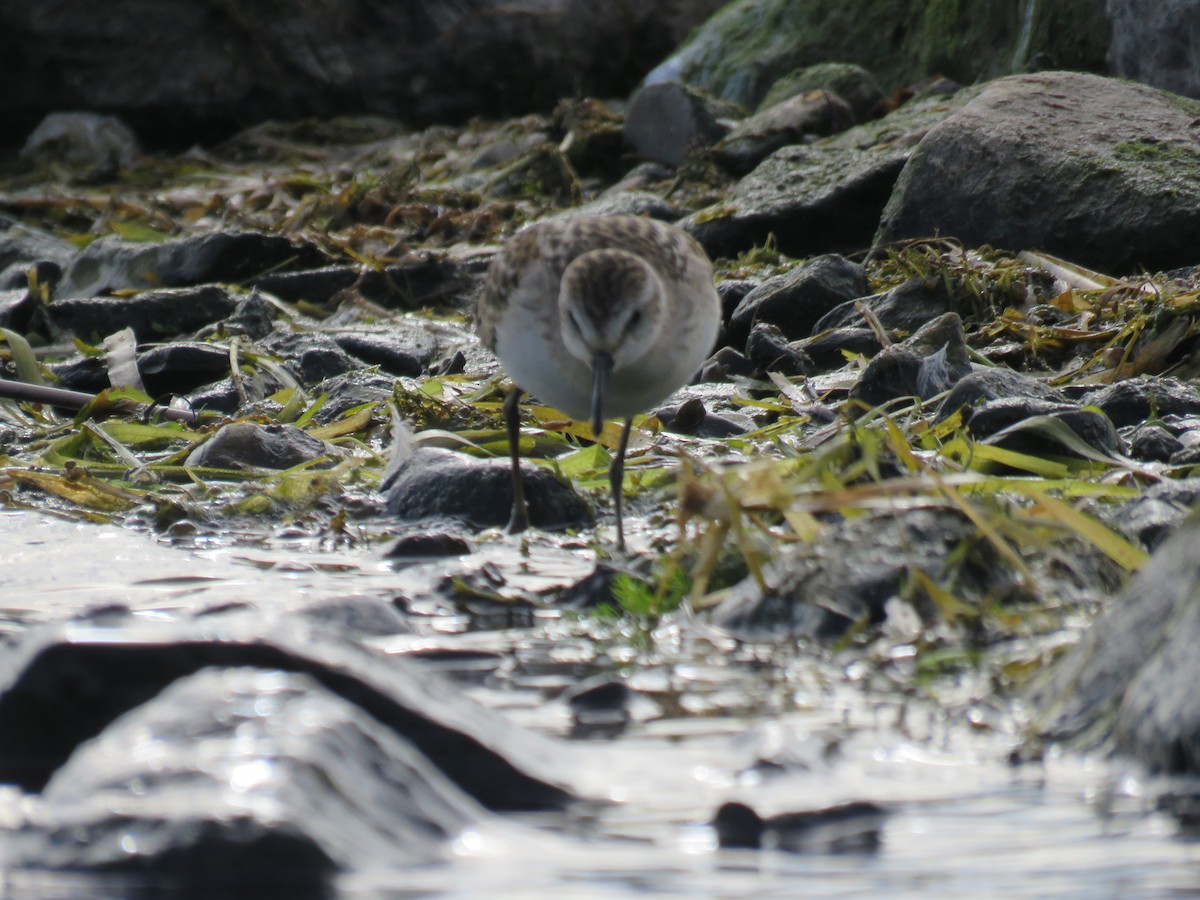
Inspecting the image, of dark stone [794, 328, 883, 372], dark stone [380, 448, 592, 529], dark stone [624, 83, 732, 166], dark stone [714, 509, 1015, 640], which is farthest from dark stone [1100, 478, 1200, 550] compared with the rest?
dark stone [624, 83, 732, 166]

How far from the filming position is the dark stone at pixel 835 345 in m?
7.66

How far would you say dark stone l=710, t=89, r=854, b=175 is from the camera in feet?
37.9

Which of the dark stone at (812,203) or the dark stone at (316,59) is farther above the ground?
the dark stone at (316,59)

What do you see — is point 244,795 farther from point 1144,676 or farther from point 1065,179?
point 1065,179

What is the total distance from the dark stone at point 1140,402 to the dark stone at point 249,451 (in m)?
3.22

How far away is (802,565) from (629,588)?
1.76ft

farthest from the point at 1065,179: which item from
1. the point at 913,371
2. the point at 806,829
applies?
the point at 806,829

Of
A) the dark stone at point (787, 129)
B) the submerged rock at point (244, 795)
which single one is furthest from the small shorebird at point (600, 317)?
the dark stone at point (787, 129)

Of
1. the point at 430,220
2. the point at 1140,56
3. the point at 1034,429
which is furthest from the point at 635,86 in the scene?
the point at 1034,429

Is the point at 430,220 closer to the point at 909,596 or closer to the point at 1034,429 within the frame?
the point at 1034,429

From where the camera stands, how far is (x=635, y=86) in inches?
724

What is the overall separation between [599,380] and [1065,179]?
4.37 m

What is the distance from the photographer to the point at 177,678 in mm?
3242

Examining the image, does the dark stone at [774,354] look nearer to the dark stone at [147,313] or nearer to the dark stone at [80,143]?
the dark stone at [147,313]
